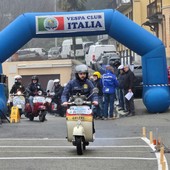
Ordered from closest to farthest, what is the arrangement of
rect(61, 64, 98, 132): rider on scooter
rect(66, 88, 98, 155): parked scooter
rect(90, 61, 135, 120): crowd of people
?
rect(66, 88, 98, 155): parked scooter
rect(61, 64, 98, 132): rider on scooter
rect(90, 61, 135, 120): crowd of people

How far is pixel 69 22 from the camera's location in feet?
70.5

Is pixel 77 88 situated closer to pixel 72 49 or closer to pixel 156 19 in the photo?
pixel 156 19

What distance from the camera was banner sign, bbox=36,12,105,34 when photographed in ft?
70.3

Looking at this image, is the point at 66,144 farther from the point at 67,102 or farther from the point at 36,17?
the point at 36,17

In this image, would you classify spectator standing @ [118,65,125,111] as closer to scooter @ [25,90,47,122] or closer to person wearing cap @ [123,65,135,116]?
person wearing cap @ [123,65,135,116]

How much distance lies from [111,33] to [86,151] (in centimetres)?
1006

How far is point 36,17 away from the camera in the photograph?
21.4 meters

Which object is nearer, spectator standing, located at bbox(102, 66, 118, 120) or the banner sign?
spectator standing, located at bbox(102, 66, 118, 120)

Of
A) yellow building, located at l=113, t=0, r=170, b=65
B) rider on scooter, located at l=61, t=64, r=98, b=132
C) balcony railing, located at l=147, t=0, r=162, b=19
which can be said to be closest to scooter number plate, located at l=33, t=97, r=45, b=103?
rider on scooter, located at l=61, t=64, r=98, b=132

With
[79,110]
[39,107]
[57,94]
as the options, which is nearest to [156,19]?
[57,94]

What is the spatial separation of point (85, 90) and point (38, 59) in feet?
104

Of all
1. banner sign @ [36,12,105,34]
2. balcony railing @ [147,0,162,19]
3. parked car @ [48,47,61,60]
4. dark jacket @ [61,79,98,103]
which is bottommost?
dark jacket @ [61,79,98,103]

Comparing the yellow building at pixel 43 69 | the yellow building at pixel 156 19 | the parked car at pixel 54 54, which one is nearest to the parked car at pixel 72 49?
the parked car at pixel 54 54

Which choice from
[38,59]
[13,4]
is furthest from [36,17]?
[13,4]
